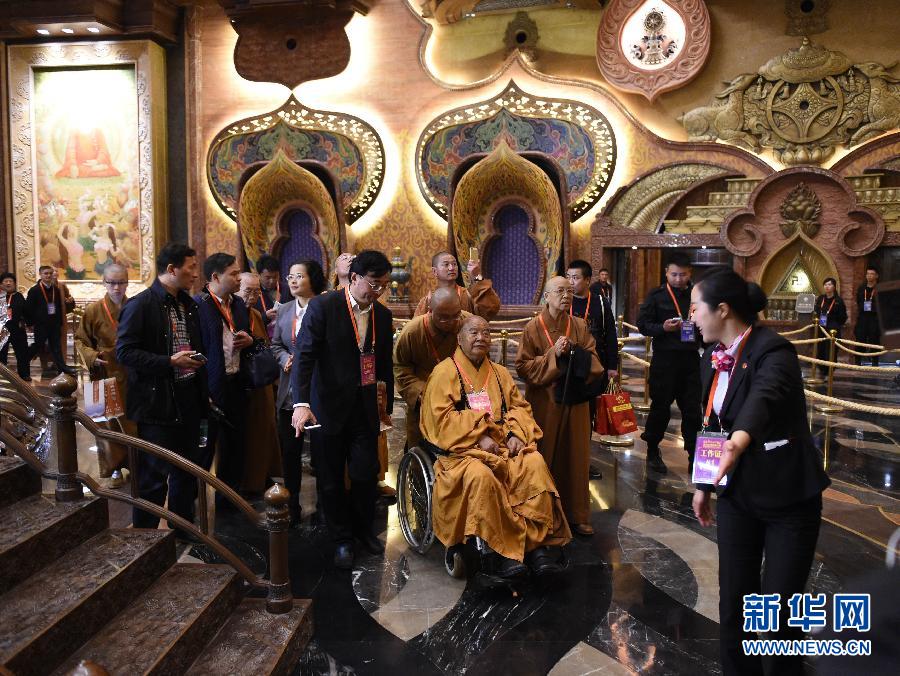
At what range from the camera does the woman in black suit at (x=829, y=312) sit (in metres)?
9.80

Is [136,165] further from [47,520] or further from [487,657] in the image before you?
[487,657]

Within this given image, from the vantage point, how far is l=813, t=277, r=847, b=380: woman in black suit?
9805 millimetres

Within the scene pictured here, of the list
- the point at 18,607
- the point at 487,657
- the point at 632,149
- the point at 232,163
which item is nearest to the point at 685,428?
the point at 487,657

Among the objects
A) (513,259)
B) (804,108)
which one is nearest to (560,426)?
(513,259)

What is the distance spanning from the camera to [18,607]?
2.52 meters

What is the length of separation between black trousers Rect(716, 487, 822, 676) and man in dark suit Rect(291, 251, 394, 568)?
197 centimetres

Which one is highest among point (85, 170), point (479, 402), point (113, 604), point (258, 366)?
point (85, 170)

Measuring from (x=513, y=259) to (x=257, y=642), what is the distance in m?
9.99

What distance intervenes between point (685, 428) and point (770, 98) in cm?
738

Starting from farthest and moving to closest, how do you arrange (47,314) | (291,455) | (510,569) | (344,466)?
1. (47,314)
2. (291,455)
3. (344,466)
4. (510,569)

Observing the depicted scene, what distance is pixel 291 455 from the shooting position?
4.45 meters

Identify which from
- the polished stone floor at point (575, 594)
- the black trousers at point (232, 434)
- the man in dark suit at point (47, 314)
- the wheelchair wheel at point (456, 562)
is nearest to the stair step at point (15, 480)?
the polished stone floor at point (575, 594)

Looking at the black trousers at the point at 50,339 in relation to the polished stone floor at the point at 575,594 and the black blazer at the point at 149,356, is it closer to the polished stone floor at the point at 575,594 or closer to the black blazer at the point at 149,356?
the polished stone floor at the point at 575,594

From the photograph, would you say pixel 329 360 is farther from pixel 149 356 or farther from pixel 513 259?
pixel 513 259
